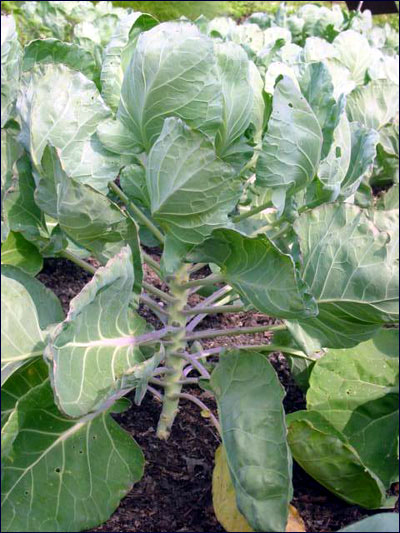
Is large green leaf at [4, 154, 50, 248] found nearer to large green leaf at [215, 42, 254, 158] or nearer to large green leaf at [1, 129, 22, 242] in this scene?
large green leaf at [1, 129, 22, 242]

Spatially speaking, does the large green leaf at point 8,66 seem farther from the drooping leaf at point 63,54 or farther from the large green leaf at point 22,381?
the large green leaf at point 22,381

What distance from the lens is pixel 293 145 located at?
128 centimetres

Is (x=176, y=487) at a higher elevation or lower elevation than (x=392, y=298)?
lower

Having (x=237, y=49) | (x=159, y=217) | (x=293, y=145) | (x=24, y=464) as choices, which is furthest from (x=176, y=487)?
(x=237, y=49)

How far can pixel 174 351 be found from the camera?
154 cm

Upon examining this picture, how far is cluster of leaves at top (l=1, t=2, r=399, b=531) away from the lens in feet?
3.81

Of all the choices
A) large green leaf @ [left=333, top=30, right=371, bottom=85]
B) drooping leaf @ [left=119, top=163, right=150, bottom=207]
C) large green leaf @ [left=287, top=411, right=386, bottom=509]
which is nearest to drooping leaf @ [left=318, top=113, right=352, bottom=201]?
drooping leaf @ [left=119, top=163, right=150, bottom=207]

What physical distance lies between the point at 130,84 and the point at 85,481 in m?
0.77

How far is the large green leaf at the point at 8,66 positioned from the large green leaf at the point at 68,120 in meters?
0.12

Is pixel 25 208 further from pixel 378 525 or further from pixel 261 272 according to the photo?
pixel 378 525

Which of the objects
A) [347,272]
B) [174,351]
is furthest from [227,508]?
[347,272]

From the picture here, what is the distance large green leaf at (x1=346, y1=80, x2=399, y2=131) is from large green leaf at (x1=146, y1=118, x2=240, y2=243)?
1.20m

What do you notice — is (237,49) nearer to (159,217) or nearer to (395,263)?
(159,217)

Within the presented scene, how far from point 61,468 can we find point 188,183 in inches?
23.3
